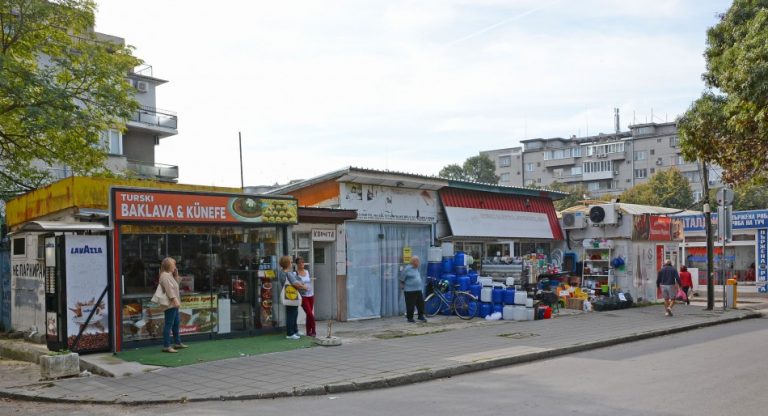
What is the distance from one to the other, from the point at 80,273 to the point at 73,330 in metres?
1.02

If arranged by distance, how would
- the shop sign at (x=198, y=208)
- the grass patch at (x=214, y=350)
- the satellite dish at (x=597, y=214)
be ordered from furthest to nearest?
the satellite dish at (x=597, y=214)
the shop sign at (x=198, y=208)
the grass patch at (x=214, y=350)

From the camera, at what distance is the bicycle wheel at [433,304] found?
62.3ft

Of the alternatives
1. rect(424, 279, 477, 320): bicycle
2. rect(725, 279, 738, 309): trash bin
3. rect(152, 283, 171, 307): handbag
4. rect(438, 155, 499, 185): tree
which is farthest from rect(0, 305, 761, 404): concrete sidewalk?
rect(438, 155, 499, 185): tree

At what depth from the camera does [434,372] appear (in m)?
10.5

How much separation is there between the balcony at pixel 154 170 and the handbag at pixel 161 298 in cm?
3063

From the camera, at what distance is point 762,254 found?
100 feet

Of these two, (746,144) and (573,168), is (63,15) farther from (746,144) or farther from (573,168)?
(573,168)

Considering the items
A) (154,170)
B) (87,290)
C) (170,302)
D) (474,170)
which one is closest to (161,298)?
(170,302)

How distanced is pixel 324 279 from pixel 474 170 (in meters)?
69.1

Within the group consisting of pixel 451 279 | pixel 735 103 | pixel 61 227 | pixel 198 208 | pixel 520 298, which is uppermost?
pixel 735 103

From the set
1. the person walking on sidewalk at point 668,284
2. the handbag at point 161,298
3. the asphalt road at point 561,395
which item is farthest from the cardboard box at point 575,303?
the handbag at point 161,298

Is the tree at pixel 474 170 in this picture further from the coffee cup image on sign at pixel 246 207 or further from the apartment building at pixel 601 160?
the coffee cup image on sign at pixel 246 207

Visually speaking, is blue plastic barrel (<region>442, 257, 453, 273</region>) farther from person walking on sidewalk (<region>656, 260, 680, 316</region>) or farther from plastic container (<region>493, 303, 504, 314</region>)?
person walking on sidewalk (<region>656, 260, 680, 316</region>)

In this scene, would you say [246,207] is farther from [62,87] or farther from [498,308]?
[498,308]
